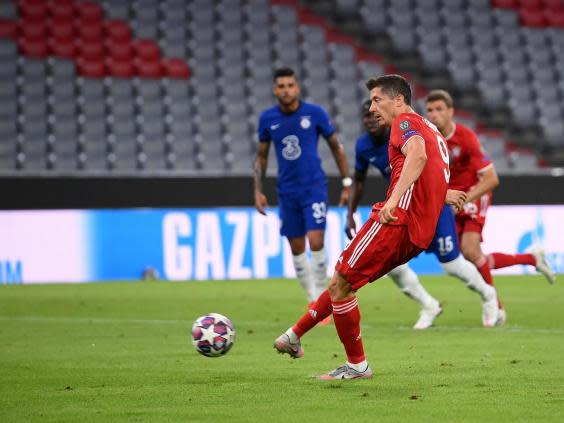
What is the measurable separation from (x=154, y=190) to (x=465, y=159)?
299 inches

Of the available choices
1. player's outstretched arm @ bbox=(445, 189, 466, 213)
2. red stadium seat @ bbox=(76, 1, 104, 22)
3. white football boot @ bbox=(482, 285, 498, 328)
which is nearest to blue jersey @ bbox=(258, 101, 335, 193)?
white football boot @ bbox=(482, 285, 498, 328)

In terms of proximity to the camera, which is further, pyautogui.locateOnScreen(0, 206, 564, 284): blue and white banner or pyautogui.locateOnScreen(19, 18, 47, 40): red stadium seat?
pyautogui.locateOnScreen(19, 18, 47, 40): red stadium seat

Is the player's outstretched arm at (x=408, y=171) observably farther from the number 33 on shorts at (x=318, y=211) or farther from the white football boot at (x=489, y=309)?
the number 33 on shorts at (x=318, y=211)

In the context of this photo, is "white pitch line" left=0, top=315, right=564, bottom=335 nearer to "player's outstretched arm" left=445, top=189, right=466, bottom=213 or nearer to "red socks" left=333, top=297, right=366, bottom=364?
"player's outstretched arm" left=445, top=189, right=466, bottom=213

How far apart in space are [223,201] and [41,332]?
7.71 m

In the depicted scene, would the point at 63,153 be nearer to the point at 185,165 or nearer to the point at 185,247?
the point at 185,165

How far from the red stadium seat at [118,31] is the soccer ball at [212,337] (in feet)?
51.0

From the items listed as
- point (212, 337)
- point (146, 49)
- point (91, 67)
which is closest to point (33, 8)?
point (91, 67)

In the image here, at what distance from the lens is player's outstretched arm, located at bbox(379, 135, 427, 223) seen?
21.8 ft

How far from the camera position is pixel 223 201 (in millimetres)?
18188

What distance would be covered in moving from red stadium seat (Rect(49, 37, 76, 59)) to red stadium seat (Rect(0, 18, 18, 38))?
68cm

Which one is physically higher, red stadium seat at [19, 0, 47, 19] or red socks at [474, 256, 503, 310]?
red stadium seat at [19, 0, 47, 19]

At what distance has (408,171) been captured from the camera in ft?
22.1

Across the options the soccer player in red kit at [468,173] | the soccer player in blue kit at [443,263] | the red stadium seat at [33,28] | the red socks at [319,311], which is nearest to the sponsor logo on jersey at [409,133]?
the red socks at [319,311]
